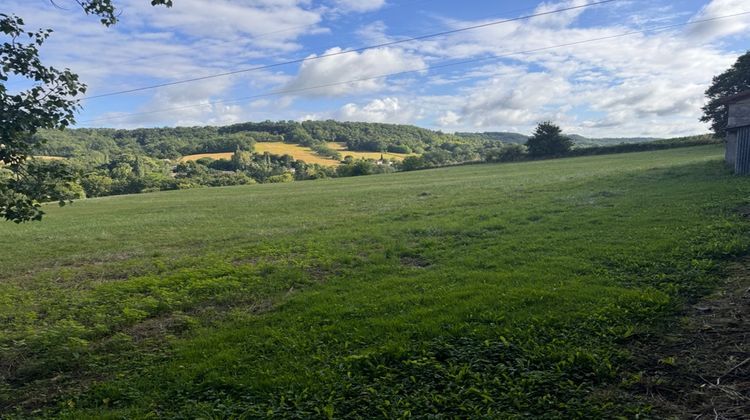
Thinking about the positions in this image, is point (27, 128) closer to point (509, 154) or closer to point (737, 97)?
point (737, 97)

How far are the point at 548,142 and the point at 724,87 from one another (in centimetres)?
2688

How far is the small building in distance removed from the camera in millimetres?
23344

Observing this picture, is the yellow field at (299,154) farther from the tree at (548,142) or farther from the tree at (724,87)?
the tree at (724,87)

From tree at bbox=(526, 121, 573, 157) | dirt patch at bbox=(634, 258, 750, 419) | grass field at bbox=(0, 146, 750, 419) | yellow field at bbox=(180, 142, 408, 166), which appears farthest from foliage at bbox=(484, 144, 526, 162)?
dirt patch at bbox=(634, 258, 750, 419)

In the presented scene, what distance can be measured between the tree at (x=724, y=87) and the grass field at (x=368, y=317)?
176 ft

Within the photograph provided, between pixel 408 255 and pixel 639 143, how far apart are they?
7227 cm

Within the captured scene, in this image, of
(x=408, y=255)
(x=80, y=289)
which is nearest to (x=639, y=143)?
(x=408, y=255)

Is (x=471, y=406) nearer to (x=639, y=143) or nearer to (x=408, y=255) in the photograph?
(x=408, y=255)

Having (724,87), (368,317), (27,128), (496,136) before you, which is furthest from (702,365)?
(496,136)

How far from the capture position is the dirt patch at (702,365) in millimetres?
4734

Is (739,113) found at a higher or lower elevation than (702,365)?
higher

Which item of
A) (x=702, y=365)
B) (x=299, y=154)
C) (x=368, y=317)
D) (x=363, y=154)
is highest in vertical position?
(x=299, y=154)

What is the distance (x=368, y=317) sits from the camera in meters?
7.91

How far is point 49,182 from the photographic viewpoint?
270 inches
